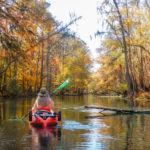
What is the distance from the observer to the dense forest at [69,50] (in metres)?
6.98

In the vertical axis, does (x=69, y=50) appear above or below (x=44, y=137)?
above

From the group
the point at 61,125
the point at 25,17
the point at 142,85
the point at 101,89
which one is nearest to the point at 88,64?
the point at 101,89

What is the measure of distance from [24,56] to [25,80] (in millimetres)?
29983

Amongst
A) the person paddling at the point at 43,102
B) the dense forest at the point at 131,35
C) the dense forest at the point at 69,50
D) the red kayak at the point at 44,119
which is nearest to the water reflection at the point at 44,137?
the red kayak at the point at 44,119

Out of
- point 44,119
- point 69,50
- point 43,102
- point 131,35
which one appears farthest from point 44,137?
point 69,50

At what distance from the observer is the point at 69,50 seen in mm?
46156

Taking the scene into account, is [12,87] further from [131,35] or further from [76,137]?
[76,137]

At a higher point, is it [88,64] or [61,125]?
[88,64]

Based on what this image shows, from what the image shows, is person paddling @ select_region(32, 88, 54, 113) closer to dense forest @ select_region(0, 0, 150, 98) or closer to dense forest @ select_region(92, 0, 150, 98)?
dense forest @ select_region(0, 0, 150, 98)

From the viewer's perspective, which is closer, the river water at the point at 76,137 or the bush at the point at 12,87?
the river water at the point at 76,137

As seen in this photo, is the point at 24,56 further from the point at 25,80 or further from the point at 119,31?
the point at 25,80

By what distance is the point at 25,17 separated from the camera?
22.9 feet

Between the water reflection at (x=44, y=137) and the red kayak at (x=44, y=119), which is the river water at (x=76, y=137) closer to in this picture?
the water reflection at (x=44, y=137)

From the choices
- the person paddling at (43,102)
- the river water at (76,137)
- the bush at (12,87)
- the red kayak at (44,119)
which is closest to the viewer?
the river water at (76,137)
